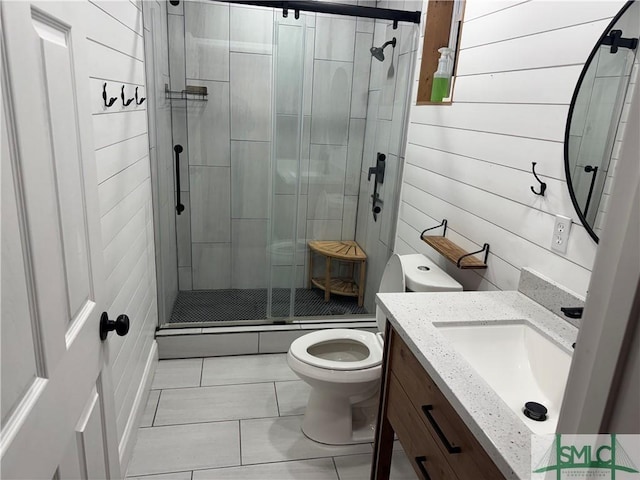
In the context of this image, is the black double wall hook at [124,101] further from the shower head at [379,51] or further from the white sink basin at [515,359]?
the shower head at [379,51]

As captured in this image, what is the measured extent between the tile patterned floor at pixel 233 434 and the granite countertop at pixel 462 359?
94 cm

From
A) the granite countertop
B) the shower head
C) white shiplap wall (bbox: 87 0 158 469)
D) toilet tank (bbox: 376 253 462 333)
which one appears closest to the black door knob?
white shiplap wall (bbox: 87 0 158 469)

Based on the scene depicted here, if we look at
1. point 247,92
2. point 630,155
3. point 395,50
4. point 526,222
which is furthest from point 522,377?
point 247,92

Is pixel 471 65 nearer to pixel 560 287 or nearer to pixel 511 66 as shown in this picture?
pixel 511 66

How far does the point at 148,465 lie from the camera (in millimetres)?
1921

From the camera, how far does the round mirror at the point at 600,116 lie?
4.08 feet

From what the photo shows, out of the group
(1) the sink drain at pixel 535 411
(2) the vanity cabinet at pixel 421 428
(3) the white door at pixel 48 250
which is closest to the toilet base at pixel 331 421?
(2) the vanity cabinet at pixel 421 428

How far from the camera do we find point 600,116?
132cm

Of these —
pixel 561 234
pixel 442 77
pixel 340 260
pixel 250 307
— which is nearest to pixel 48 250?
pixel 561 234

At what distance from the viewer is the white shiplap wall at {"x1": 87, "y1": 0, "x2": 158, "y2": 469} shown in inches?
60.2

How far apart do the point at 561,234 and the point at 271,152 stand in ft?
6.05

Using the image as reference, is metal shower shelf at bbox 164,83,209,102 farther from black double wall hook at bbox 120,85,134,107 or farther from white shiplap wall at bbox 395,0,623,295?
white shiplap wall at bbox 395,0,623,295

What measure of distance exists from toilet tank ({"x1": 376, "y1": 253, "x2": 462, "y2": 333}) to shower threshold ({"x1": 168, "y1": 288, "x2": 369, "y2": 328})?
91 centimetres

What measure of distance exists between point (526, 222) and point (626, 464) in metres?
1.31
